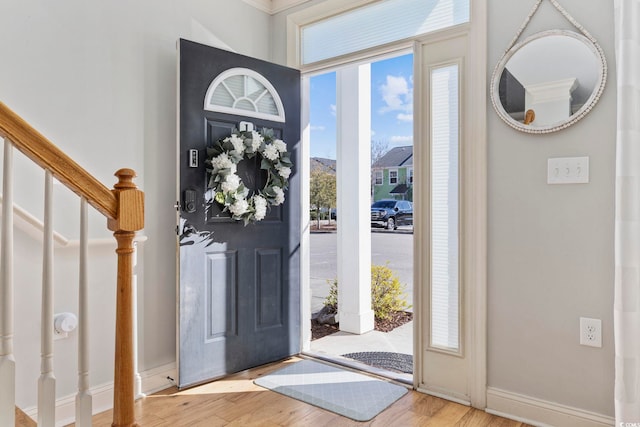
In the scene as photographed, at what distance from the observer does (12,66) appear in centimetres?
204

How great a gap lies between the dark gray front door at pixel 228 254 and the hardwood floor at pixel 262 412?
0.63 ft

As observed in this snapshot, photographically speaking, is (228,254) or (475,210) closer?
(475,210)

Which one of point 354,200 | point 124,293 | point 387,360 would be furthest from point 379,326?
point 124,293

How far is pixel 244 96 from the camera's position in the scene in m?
2.87

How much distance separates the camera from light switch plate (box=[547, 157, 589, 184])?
2.05 m

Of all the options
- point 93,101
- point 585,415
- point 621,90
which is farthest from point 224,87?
Result: point 585,415

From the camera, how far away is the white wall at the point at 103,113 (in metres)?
2.07

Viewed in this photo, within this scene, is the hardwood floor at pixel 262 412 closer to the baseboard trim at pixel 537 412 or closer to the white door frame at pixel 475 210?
the baseboard trim at pixel 537 412

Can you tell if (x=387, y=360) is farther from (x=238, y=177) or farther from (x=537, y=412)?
(x=238, y=177)

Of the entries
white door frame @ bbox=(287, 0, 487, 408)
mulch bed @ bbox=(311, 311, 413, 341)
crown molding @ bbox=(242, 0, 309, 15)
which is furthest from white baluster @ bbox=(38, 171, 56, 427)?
mulch bed @ bbox=(311, 311, 413, 341)

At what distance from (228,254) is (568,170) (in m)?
1.94

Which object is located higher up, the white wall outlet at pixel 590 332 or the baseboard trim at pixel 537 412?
the white wall outlet at pixel 590 332

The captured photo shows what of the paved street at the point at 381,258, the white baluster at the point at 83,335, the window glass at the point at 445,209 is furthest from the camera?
the paved street at the point at 381,258

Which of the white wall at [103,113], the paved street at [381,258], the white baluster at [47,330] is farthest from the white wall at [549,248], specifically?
the paved street at [381,258]
